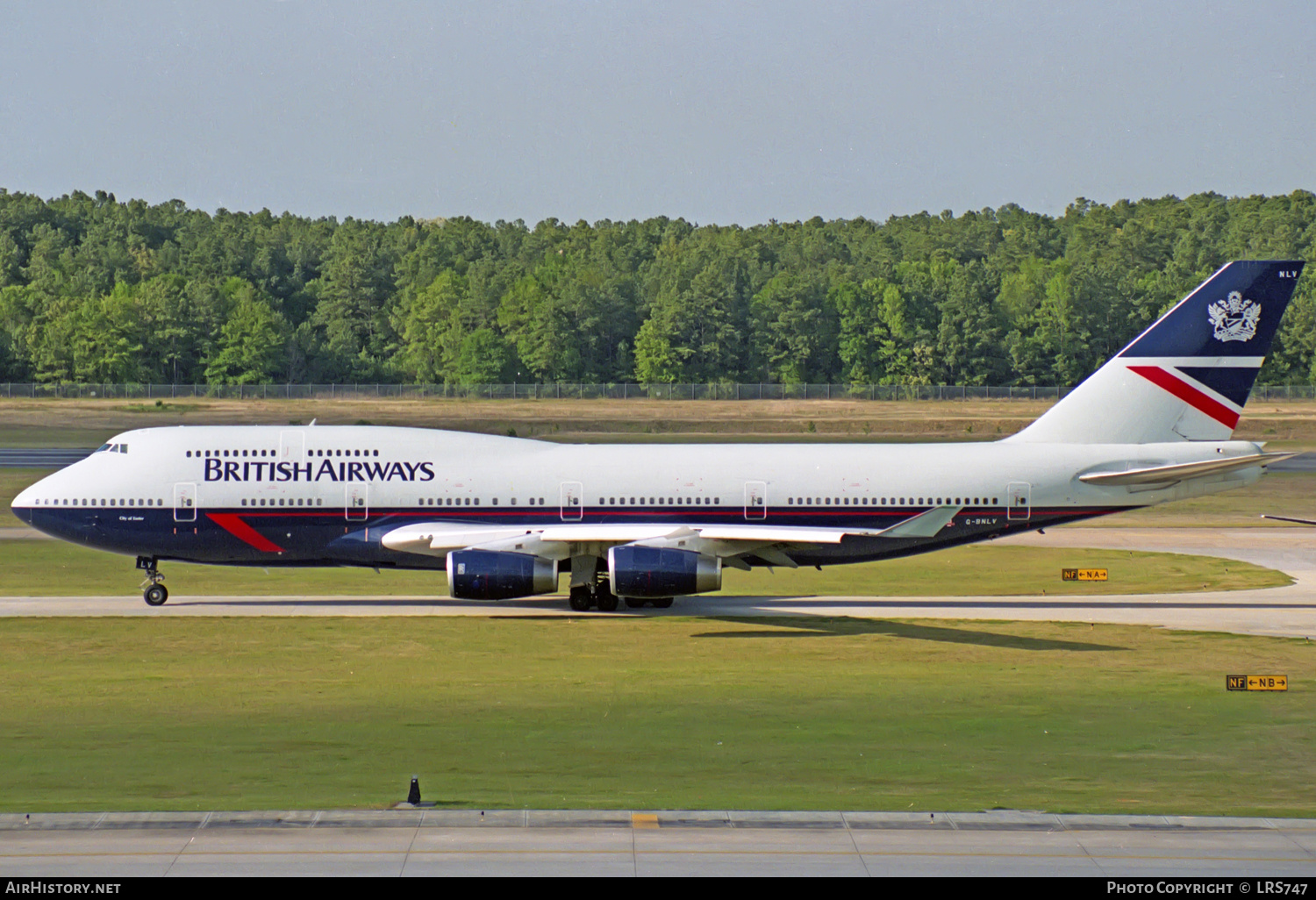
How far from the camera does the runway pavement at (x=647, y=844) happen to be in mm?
16391

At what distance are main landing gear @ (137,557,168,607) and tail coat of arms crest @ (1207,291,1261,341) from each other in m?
28.4

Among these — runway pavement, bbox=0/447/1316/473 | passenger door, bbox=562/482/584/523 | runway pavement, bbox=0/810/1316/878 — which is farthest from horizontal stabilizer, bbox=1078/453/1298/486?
runway pavement, bbox=0/447/1316/473

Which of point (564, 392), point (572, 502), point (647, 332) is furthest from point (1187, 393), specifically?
point (647, 332)

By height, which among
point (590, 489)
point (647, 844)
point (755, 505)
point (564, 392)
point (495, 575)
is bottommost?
point (647, 844)

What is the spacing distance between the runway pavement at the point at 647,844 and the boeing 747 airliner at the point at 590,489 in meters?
18.7

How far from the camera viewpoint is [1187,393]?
Result: 4000cm

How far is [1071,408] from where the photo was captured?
40.3 m

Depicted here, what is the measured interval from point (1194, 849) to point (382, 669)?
17.6 m

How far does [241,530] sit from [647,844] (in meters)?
23.4

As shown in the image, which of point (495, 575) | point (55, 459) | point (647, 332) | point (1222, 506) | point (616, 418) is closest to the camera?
point (495, 575)

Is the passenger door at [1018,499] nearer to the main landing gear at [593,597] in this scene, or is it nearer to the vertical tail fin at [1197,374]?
the vertical tail fin at [1197,374]

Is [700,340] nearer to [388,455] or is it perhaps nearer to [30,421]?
[30,421]

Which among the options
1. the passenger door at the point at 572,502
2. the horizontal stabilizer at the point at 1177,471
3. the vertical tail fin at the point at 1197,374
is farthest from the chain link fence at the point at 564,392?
the horizontal stabilizer at the point at 1177,471

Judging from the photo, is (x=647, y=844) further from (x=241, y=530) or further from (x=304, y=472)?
(x=241, y=530)
